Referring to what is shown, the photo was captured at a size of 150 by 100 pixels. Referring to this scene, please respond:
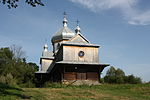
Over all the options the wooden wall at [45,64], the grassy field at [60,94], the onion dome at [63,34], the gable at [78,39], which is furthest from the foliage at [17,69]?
the grassy field at [60,94]

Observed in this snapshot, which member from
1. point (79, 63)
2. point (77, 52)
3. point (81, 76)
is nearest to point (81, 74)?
point (81, 76)

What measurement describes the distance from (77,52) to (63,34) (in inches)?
466

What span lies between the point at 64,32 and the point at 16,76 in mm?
13206

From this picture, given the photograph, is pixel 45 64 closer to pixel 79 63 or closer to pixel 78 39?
pixel 78 39

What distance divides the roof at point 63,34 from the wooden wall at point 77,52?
1087 centimetres

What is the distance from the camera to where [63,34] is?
146 feet

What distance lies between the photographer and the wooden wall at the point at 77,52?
32969 mm

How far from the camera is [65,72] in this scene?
106ft

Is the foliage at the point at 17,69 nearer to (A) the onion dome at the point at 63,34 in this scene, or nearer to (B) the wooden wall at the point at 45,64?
(B) the wooden wall at the point at 45,64

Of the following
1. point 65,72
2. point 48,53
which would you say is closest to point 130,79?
point 48,53

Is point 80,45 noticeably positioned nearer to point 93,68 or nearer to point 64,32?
point 93,68

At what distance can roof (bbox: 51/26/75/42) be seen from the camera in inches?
1744

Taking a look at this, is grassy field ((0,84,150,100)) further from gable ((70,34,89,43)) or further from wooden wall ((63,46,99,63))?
gable ((70,34,89,43))

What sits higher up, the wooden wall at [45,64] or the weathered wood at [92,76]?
the wooden wall at [45,64]
